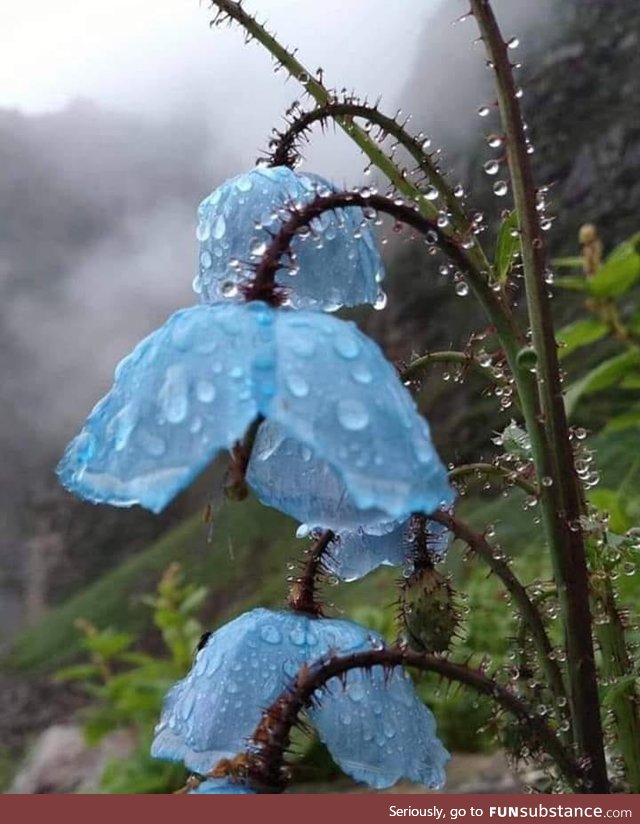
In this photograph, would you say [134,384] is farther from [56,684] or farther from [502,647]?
[56,684]

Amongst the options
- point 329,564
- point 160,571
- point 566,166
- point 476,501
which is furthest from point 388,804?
point 566,166

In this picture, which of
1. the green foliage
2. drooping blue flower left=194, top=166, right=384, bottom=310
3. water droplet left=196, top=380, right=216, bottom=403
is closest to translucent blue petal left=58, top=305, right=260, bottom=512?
water droplet left=196, top=380, right=216, bottom=403

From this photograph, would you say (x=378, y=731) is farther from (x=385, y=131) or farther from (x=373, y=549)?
(x=385, y=131)

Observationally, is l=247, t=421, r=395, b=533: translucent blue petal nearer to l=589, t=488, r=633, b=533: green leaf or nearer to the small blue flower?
the small blue flower

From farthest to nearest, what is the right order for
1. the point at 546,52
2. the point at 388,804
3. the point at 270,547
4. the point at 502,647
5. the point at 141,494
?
the point at 546,52 → the point at 270,547 → the point at 502,647 → the point at 388,804 → the point at 141,494

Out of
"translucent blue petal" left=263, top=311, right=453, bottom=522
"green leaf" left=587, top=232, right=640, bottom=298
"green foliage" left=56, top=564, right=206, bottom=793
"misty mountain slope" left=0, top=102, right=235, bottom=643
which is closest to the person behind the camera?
"translucent blue petal" left=263, top=311, right=453, bottom=522

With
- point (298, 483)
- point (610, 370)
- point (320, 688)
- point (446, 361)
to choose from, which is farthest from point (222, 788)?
point (610, 370)
